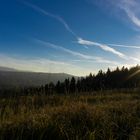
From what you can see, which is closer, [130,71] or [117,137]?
[117,137]

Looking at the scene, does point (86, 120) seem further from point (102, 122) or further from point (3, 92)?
point (3, 92)

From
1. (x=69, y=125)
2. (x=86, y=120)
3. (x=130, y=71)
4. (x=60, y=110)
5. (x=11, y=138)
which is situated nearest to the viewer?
(x=11, y=138)

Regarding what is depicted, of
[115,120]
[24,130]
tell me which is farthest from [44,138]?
[115,120]

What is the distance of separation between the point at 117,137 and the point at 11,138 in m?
1.73

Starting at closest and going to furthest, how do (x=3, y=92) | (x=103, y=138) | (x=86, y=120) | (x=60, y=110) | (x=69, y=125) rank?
(x=103, y=138) < (x=69, y=125) < (x=86, y=120) < (x=60, y=110) < (x=3, y=92)

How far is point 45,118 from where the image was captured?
17.3 feet

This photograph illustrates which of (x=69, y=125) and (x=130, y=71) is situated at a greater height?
(x=130, y=71)

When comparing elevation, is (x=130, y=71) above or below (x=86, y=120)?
above

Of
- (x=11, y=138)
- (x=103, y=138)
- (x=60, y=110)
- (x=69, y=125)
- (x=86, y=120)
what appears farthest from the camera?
(x=60, y=110)

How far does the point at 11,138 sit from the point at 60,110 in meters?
2.17

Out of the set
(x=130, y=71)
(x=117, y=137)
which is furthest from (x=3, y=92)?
(x=130, y=71)

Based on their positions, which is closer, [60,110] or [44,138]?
[44,138]

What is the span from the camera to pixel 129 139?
450 cm

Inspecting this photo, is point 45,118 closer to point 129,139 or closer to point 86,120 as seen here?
point 86,120
